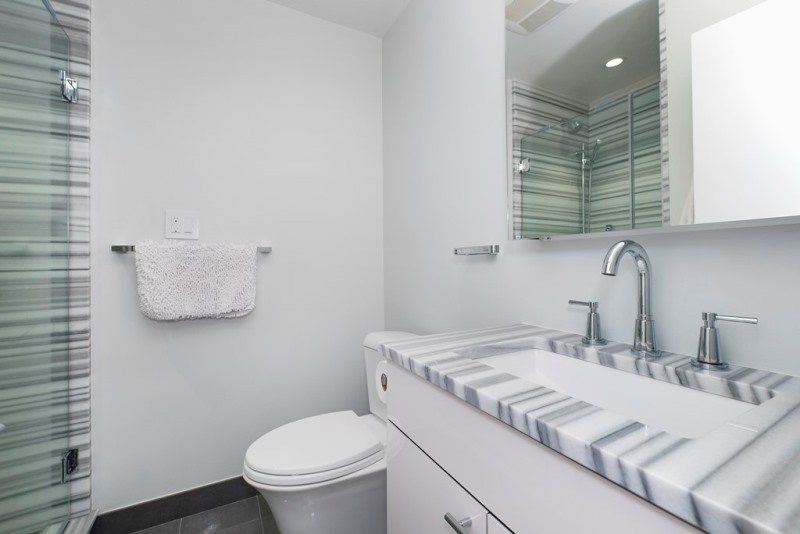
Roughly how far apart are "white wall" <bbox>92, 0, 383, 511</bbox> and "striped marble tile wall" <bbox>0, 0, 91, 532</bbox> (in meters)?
0.05

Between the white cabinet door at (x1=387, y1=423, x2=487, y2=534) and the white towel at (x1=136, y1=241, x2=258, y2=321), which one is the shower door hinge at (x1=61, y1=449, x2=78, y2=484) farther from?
the white cabinet door at (x1=387, y1=423, x2=487, y2=534)

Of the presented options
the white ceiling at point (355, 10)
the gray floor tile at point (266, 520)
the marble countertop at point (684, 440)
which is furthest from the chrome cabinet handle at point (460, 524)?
the white ceiling at point (355, 10)

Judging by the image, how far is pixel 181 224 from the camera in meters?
1.51

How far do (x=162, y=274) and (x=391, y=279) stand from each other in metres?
1.02

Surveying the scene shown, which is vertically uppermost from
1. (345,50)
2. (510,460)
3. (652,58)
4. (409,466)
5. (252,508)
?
(345,50)

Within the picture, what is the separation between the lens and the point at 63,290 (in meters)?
1.30

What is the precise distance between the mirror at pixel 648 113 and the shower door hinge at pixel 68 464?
1773 millimetres

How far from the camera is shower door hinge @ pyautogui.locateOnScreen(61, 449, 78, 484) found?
129 centimetres

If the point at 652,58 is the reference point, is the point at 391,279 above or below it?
below

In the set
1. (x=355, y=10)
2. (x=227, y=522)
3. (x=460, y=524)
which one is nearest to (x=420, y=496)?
(x=460, y=524)

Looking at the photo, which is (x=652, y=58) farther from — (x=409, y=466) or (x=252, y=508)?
(x=252, y=508)

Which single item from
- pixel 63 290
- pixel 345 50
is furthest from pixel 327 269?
pixel 345 50

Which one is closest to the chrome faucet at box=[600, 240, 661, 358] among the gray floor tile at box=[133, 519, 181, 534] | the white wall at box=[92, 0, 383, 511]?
the white wall at box=[92, 0, 383, 511]

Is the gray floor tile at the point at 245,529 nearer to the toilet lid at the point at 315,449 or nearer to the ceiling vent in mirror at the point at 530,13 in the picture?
the toilet lid at the point at 315,449
